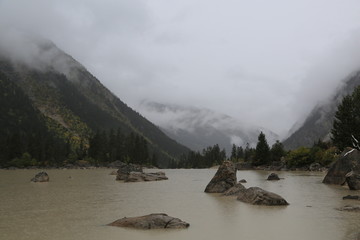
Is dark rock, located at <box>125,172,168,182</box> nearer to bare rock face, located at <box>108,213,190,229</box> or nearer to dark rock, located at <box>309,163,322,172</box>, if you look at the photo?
bare rock face, located at <box>108,213,190,229</box>

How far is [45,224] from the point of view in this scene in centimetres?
1850

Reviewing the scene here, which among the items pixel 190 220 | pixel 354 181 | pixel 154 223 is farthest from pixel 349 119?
pixel 154 223

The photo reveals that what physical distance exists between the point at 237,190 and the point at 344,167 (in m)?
20.4

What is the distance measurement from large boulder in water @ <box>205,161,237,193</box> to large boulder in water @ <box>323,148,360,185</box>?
599 inches

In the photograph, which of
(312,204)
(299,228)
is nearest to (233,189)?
(312,204)

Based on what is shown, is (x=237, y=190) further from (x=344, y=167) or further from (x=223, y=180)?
(x=344, y=167)

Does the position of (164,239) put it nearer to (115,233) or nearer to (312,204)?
(115,233)

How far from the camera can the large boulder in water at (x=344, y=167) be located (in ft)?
144

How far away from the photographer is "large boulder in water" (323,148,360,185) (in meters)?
43.9

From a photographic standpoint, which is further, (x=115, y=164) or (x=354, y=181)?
(x=115, y=164)

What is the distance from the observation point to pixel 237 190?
1316 inches

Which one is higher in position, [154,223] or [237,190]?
[237,190]

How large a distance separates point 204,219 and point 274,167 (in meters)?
130

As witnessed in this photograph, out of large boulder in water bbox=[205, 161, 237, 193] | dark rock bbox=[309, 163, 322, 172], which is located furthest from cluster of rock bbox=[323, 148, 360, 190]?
dark rock bbox=[309, 163, 322, 172]
